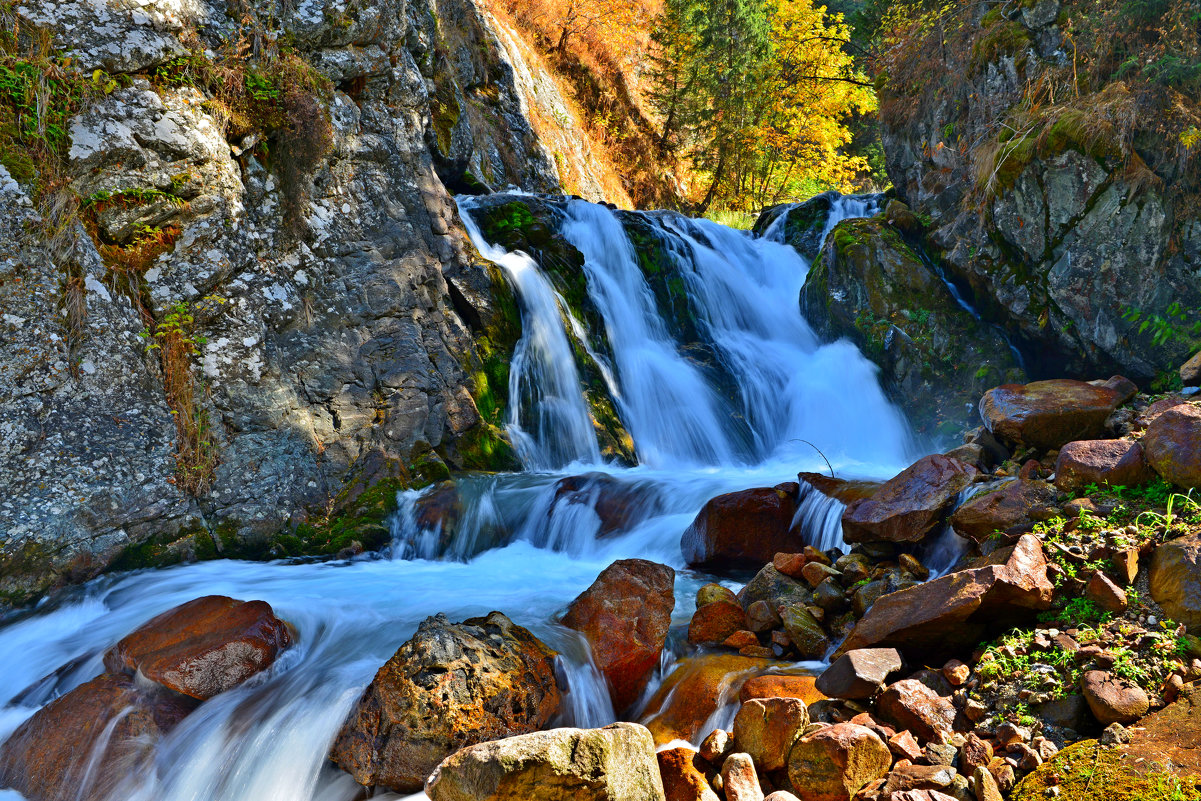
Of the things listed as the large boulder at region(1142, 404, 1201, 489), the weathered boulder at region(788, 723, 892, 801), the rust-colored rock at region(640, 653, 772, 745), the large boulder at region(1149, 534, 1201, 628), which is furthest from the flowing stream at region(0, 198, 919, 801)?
the large boulder at region(1149, 534, 1201, 628)

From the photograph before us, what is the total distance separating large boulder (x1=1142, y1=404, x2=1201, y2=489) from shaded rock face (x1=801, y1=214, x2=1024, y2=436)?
4.91 metres

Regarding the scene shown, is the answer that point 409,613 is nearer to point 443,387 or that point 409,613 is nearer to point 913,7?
point 443,387

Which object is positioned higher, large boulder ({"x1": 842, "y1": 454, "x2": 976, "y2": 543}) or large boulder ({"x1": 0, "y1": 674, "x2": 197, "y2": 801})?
large boulder ({"x1": 0, "y1": 674, "x2": 197, "y2": 801})

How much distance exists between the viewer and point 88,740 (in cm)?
352

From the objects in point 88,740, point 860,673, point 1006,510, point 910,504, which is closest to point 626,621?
point 860,673

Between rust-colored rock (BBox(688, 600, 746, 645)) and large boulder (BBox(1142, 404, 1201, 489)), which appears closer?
large boulder (BBox(1142, 404, 1201, 489))

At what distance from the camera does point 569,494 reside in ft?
22.0

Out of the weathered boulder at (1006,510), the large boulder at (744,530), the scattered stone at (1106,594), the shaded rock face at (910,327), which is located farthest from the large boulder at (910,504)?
the shaded rock face at (910,327)

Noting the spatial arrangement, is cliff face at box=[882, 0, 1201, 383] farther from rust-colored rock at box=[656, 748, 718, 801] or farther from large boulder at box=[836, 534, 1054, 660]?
rust-colored rock at box=[656, 748, 718, 801]

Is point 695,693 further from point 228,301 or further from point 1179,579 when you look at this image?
point 228,301

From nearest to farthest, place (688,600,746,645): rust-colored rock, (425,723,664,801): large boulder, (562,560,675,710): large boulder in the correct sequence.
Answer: (425,723,664,801): large boulder
(562,560,675,710): large boulder
(688,600,746,645): rust-colored rock

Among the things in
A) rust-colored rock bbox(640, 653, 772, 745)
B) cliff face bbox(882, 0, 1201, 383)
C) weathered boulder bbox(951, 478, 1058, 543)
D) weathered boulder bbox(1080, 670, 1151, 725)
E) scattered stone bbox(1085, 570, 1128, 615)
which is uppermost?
cliff face bbox(882, 0, 1201, 383)

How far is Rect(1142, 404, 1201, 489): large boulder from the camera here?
3.60 m

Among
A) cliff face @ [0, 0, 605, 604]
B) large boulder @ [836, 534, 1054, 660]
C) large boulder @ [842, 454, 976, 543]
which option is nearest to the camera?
large boulder @ [836, 534, 1054, 660]
